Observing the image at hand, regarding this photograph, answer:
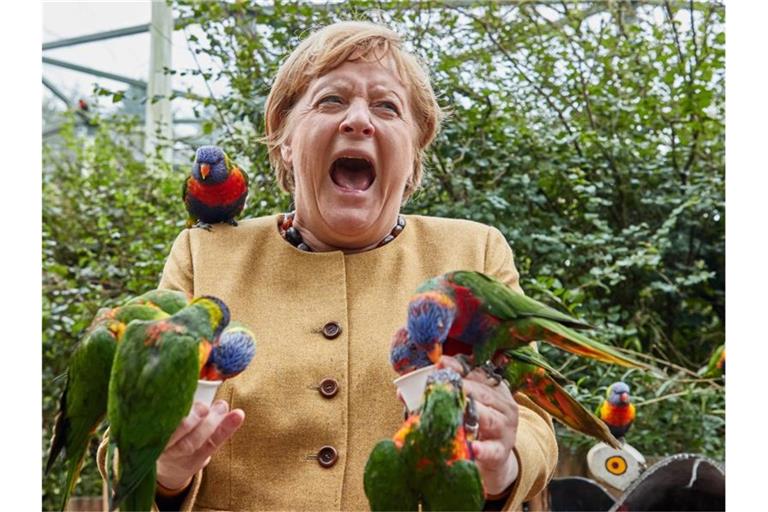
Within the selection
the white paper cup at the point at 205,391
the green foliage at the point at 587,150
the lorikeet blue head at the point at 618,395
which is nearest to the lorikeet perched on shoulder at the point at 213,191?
the white paper cup at the point at 205,391

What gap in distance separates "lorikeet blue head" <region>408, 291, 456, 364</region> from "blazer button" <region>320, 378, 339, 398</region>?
0.82 feet

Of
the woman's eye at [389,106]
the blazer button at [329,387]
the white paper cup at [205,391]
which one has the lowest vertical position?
the blazer button at [329,387]

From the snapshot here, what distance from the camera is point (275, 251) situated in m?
1.28

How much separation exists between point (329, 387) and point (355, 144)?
0.34 meters

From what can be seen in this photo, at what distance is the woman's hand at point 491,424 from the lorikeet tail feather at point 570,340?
0.07 meters

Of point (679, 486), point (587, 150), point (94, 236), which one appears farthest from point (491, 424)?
point (94, 236)

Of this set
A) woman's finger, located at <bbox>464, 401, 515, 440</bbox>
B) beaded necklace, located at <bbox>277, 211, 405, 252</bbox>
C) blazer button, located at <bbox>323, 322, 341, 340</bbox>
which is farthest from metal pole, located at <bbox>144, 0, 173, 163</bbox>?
woman's finger, located at <bbox>464, 401, 515, 440</bbox>

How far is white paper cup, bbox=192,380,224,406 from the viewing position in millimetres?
901

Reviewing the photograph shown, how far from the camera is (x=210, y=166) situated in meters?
1.53

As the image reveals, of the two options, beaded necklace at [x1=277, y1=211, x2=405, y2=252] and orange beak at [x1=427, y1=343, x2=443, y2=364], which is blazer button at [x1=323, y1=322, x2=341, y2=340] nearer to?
beaded necklace at [x1=277, y1=211, x2=405, y2=252]

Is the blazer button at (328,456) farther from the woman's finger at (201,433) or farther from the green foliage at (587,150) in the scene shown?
the green foliage at (587,150)

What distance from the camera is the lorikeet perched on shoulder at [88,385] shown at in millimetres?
933
